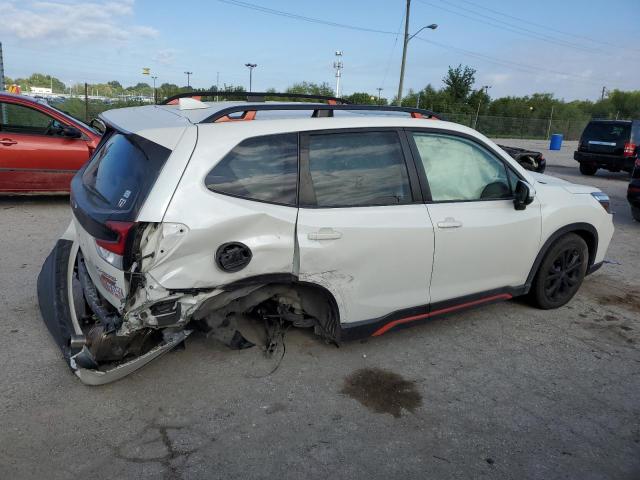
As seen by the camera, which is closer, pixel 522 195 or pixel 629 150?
pixel 522 195

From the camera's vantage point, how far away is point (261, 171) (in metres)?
3.10

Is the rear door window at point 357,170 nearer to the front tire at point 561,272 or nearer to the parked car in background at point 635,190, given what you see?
the front tire at point 561,272

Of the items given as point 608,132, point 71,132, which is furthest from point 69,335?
point 608,132

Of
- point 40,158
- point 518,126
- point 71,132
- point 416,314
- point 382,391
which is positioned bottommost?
point 382,391

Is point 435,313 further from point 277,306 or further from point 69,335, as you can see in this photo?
point 69,335

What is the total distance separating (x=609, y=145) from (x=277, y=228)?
51.3ft

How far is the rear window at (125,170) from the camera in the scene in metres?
2.87

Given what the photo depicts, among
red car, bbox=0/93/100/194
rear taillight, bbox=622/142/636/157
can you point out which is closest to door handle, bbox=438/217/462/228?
red car, bbox=0/93/100/194

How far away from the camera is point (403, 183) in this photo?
3529mm

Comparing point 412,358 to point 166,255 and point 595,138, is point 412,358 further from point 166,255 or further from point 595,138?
point 595,138

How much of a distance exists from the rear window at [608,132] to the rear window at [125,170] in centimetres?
1601

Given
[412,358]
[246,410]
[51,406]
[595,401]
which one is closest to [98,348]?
[51,406]

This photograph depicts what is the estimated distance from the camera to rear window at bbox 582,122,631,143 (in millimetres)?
15359

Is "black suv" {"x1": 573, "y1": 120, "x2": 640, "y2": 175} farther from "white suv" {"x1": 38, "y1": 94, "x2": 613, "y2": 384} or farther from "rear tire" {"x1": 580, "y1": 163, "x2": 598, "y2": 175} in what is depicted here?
"white suv" {"x1": 38, "y1": 94, "x2": 613, "y2": 384}
